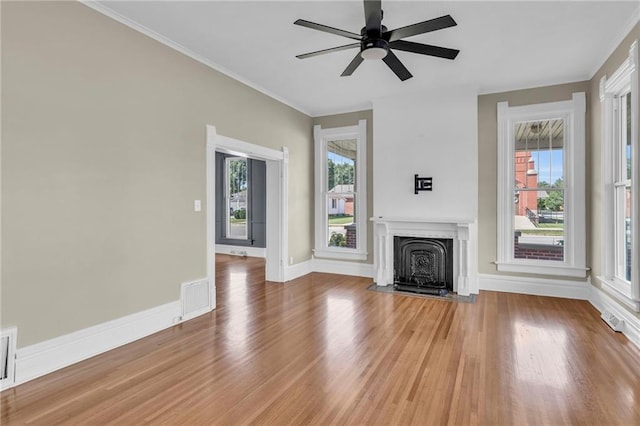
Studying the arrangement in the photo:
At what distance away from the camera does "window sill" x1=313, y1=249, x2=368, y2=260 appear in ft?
20.4

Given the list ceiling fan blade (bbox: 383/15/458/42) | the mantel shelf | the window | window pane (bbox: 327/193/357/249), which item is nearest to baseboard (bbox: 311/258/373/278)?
window pane (bbox: 327/193/357/249)

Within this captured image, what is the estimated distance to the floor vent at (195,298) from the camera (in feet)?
12.7

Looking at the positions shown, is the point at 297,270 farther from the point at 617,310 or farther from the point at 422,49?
the point at 617,310

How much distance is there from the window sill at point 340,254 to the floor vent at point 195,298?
106 inches

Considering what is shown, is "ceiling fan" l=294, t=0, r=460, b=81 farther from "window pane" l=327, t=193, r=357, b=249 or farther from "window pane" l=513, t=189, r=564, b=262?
"window pane" l=327, t=193, r=357, b=249

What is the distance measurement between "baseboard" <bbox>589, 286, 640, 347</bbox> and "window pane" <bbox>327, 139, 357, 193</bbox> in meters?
3.82

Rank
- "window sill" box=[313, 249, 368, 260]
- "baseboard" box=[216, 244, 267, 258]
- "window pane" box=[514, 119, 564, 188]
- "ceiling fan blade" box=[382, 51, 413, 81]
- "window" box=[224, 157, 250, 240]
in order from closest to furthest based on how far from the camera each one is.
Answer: "ceiling fan blade" box=[382, 51, 413, 81] → "window pane" box=[514, 119, 564, 188] → "window sill" box=[313, 249, 368, 260] → "baseboard" box=[216, 244, 267, 258] → "window" box=[224, 157, 250, 240]

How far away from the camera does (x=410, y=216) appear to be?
17.9ft

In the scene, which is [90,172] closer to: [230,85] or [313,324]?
[230,85]

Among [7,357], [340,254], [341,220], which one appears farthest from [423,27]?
[340,254]

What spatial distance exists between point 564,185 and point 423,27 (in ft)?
11.8

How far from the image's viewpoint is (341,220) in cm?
645

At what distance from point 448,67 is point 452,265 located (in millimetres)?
2801

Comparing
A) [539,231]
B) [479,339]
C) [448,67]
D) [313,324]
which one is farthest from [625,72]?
[313,324]
